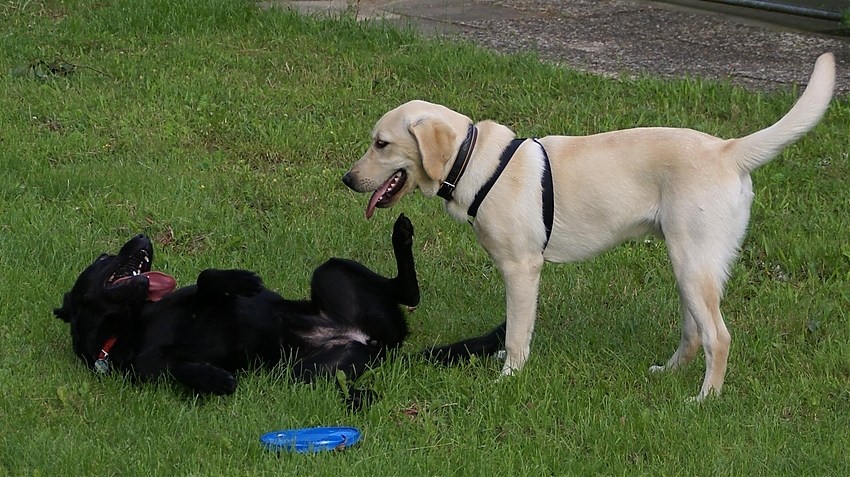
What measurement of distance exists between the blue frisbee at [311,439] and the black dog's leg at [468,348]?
0.79 meters

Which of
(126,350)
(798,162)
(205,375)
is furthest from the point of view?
(798,162)

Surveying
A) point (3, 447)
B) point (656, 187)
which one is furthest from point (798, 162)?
point (3, 447)

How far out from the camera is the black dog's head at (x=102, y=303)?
471 centimetres

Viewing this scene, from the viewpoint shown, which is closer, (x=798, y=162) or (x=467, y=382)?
(x=467, y=382)

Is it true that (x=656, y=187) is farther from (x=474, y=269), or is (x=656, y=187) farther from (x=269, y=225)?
(x=269, y=225)

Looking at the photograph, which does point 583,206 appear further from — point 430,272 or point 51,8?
point 51,8

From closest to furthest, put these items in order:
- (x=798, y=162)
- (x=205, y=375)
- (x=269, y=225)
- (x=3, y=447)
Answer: (x=3, y=447) < (x=205, y=375) < (x=269, y=225) < (x=798, y=162)

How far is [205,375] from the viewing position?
4387 mm

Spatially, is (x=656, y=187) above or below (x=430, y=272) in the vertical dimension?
above

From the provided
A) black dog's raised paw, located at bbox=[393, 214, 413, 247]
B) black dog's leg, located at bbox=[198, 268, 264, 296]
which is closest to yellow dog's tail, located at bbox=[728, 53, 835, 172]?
black dog's raised paw, located at bbox=[393, 214, 413, 247]

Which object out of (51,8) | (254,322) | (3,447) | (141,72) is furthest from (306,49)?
(3,447)

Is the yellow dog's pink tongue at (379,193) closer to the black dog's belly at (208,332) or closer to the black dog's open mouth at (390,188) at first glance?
the black dog's open mouth at (390,188)

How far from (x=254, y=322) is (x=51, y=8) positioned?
7.03 meters

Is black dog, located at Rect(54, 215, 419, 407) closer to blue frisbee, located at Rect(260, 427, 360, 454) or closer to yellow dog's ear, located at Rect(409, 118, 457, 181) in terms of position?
blue frisbee, located at Rect(260, 427, 360, 454)
